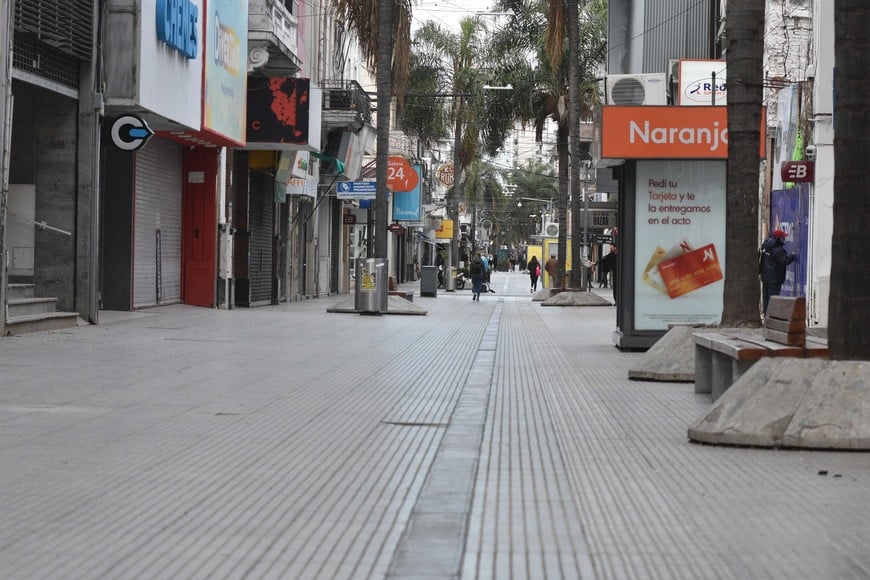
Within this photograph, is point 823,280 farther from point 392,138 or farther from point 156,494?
point 392,138

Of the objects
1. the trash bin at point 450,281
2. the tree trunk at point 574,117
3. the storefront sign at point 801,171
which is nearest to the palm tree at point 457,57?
the trash bin at point 450,281

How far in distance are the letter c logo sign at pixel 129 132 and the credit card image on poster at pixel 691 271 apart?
800cm

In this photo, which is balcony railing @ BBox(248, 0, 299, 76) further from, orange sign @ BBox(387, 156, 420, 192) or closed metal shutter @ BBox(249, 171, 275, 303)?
Answer: orange sign @ BBox(387, 156, 420, 192)

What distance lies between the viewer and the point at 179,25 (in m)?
21.6

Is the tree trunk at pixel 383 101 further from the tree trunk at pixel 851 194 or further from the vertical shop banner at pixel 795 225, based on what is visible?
the tree trunk at pixel 851 194

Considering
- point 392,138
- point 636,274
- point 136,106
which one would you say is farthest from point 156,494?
point 392,138

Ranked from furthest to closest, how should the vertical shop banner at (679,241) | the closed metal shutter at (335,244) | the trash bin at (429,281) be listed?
the trash bin at (429,281), the closed metal shutter at (335,244), the vertical shop banner at (679,241)

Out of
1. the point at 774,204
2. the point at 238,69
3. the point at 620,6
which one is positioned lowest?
the point at 774,204

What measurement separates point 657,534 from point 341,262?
1652 inches

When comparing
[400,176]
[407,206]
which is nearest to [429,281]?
[400,176]

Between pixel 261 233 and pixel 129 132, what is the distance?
41.1 ft

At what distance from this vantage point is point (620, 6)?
4569cm

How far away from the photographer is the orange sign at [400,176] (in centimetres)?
4219

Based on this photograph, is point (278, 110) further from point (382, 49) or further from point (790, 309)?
point (790, 309)
